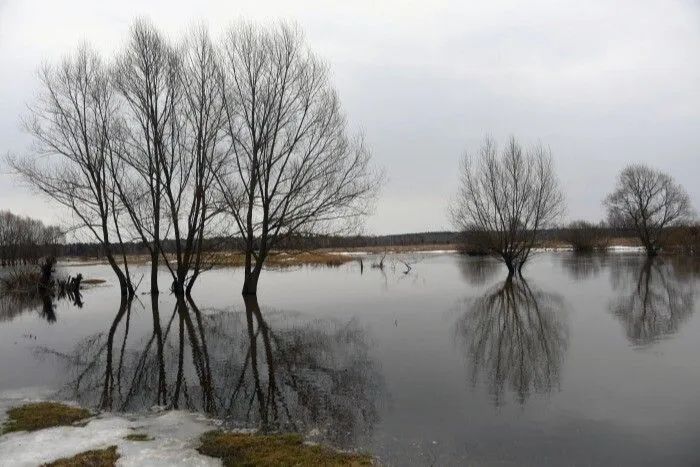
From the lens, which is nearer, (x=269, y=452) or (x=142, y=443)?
(x=269, y=452)

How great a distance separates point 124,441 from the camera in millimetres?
6289

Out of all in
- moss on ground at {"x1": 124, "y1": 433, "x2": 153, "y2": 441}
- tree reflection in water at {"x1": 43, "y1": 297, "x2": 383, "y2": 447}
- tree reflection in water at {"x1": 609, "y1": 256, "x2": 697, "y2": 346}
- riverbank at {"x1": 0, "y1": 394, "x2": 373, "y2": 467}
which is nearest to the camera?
riverbank at {"x1": 0, "y1": 394, "x2": 373, "y2": 467}

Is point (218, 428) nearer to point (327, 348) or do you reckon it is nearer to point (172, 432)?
point (172, 432)

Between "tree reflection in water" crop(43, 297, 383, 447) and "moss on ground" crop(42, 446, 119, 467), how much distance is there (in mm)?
1667

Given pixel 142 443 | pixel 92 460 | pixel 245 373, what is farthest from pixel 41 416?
pixel 245 373

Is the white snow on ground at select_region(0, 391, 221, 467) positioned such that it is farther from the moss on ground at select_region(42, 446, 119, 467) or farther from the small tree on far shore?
the small tree on far shore

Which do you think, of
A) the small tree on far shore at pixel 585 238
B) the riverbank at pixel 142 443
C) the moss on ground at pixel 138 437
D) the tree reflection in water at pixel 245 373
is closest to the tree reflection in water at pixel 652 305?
the tree reflection in water at pixel 245 373

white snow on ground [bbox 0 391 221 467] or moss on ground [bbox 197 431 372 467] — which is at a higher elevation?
moss on ground [bbox 197 431 372 467]

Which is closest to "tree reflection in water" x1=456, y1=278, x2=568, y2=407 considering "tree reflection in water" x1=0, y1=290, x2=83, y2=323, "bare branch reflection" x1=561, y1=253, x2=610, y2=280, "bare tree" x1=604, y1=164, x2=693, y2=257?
"bare branch reflection" x1=561, y1=253, x2=610, y2=280

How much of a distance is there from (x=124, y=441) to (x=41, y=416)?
2.07 m

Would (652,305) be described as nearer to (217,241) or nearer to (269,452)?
(269,452)

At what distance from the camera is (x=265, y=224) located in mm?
22484

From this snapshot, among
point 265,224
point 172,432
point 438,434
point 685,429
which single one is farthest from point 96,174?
point 685,429

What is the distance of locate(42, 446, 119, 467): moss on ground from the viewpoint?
5484 millimetres
